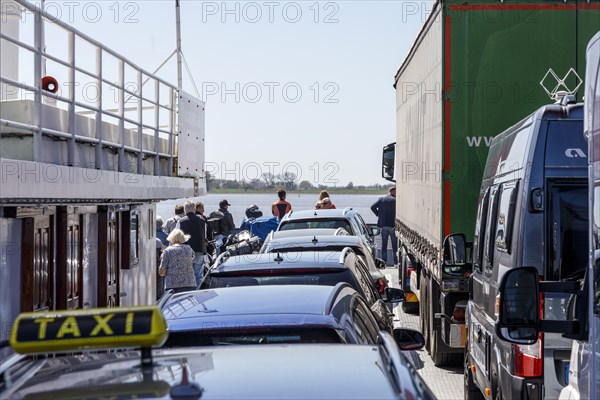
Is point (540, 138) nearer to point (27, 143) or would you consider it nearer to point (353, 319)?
point (353, 319)

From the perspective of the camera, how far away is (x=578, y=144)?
6.27 meters

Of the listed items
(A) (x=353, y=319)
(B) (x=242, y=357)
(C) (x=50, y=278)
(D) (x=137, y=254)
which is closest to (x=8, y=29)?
(C) (x=50, y=278)

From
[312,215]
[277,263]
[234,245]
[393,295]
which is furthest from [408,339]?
[234,245]

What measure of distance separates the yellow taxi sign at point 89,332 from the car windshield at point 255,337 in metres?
1.87

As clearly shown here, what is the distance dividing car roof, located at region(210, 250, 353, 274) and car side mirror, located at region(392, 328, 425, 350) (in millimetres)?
1844

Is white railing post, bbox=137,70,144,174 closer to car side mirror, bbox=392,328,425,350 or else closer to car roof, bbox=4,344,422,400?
car side mirror, bbox=392,328,425,350

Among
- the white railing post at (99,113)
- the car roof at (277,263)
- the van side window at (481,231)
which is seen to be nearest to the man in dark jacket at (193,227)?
the white railing post at (99,113)

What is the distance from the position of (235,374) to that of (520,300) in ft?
6.99

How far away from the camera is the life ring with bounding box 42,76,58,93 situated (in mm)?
9312

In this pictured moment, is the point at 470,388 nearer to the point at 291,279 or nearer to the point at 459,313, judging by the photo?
the point at 459,313

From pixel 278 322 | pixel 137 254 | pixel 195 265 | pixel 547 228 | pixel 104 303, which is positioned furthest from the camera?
pixel 195 265

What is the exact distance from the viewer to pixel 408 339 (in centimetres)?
627

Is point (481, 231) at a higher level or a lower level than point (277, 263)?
higher

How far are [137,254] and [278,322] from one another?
849cm
